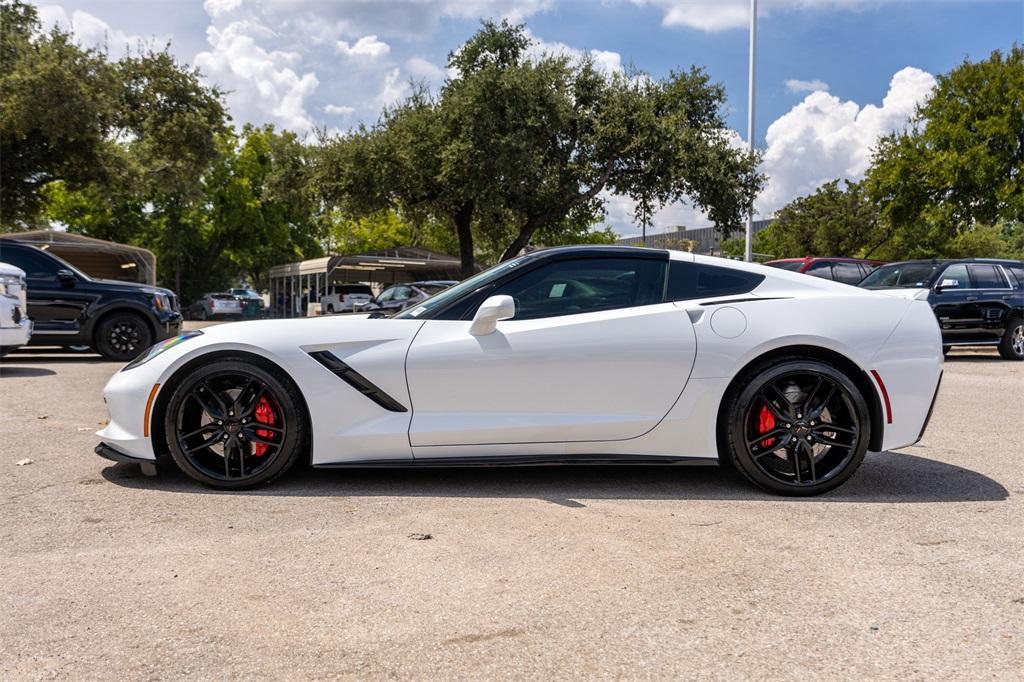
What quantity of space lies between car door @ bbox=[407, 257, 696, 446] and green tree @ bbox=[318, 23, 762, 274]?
58.9 feet

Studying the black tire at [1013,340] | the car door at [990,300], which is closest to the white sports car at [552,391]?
the car door at [990,300]

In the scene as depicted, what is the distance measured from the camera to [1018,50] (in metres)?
22.8

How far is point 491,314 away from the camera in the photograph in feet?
13.7

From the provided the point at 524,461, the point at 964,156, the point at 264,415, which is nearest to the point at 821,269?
the point at 964,156

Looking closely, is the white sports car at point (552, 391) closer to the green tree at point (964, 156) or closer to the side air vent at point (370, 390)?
the side air vent at point (370, 390)

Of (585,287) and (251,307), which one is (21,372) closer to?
(585,287)

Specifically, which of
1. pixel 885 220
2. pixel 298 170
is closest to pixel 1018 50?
pixel 885 220

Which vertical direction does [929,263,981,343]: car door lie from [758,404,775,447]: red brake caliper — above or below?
above

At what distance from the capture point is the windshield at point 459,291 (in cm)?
448

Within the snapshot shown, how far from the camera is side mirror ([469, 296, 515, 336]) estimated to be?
4164 millimetres

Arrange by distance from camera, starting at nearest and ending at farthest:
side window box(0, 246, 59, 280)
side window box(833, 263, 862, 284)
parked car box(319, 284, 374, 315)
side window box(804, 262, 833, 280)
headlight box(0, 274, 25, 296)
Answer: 1. headlight box(0, 274, 25, 296)
2. side window box(0, 246, 59, 280)
3. side window box(804, 262, 833, 280)
4. side window box(833, 263, 862, 284)
5. parked car box(319, 284, 374, 315)

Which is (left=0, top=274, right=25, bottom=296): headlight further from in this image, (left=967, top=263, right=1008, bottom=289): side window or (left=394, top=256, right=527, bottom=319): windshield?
(left=967, top=263, right=1008, bottom=289): side window

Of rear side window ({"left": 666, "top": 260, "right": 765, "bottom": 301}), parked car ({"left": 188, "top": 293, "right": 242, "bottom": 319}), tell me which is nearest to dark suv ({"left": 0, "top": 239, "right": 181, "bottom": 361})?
rear side window ({"left": 666, "top": 260, "right": 765, "bottom": 301})

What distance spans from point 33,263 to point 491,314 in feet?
33.6
